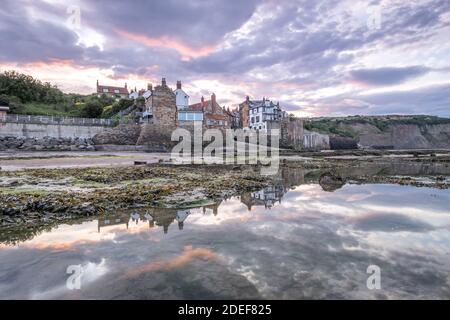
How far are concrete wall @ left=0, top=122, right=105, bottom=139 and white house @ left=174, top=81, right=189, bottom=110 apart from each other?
2403 cm

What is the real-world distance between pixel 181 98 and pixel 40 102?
30.8 meters

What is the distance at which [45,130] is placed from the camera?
4116cm

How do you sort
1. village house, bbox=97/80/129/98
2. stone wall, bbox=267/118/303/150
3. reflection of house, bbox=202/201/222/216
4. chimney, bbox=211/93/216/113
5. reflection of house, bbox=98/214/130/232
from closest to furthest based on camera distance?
reflection of house, bbox=98/214/130/232 < reflection of house, bbox=202/201/222/216 < chimney, bbox=211/93/216/113 < stone wall, bbox=267/118/303/150 < village house, bbox=97/80/129/98

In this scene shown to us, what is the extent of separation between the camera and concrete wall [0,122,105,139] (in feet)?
127

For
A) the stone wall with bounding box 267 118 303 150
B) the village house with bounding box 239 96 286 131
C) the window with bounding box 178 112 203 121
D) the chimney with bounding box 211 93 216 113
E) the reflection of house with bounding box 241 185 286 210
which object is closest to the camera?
the reflection of house with bounding box 241 185 286 210

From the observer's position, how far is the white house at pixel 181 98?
66.1 metres

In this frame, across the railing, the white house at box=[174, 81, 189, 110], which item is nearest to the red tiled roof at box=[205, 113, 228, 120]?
the white house at box=[174, 81, 189, 110]

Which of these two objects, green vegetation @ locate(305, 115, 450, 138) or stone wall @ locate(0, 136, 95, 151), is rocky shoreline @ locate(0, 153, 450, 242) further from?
green vegetation @ locate(305, 115, 450, 138)

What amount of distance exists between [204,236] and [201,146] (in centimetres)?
4202

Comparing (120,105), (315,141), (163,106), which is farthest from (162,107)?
(315,141)

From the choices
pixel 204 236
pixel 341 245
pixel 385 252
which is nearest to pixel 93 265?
pixel 204 236

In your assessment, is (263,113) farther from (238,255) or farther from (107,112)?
(238,255)
